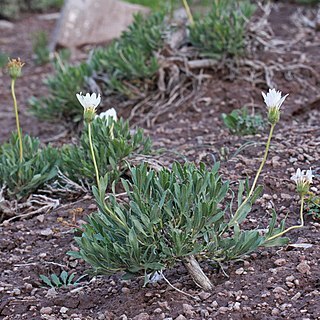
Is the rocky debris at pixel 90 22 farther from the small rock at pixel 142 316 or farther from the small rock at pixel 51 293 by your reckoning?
the small rock at pixel 142 316

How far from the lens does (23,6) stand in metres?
10.9

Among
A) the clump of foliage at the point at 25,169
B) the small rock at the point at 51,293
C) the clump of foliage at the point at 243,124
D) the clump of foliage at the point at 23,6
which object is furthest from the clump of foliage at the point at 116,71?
the clump of foliage at the point at 23,6

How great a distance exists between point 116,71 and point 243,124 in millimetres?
1256

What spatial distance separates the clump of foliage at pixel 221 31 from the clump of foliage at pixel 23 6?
18.1ft

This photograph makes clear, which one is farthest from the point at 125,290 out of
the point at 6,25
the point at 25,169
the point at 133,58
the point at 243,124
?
the point at 6,25

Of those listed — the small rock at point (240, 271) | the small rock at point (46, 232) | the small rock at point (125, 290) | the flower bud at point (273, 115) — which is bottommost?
the small rock at point (46, 232)

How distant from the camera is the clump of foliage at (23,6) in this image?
1050cm

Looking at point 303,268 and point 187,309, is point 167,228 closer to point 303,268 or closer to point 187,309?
point 187,309

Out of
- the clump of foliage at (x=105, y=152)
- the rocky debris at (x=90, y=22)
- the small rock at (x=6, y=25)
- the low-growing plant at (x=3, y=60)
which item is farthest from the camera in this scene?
the small rock at (x=6, y=25)

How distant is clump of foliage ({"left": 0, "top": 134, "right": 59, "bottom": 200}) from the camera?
4.06m

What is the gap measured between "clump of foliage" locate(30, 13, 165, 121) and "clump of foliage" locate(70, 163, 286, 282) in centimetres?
260

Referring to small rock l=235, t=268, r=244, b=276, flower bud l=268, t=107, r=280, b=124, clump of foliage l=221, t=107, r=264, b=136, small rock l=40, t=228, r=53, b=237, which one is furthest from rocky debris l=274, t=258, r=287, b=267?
clump of foliage l=221, t=107, r=264, b=136

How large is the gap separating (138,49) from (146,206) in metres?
2.78

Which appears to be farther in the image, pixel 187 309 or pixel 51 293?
pixel 51 293
